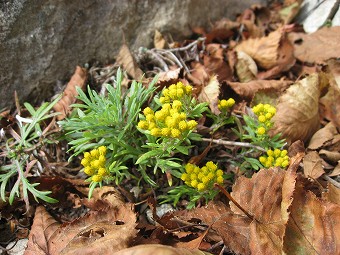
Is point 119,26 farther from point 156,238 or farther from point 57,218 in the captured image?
point 156,238

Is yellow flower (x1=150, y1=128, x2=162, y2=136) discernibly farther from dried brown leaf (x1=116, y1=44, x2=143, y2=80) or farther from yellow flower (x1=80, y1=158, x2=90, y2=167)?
dried brown leaf (x1=116, y1=44, x2=143, y2=80)

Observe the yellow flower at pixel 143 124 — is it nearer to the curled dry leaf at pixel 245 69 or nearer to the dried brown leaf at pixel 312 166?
the dried brown leaf at pixel 312 166

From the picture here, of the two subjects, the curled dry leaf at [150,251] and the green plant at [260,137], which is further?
the green plant at [260,137]

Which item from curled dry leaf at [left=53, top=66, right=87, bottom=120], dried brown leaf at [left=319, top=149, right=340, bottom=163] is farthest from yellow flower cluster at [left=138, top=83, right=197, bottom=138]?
dried brown leaf at [left=319, top=149, right=340, bottom=163]

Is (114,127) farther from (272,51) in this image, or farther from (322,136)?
(272,51)

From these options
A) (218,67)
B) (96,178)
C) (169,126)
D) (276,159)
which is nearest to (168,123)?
(169,126)

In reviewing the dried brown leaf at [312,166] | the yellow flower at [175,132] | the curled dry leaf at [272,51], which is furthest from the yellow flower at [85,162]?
the curled dry leaf at [272,51]
